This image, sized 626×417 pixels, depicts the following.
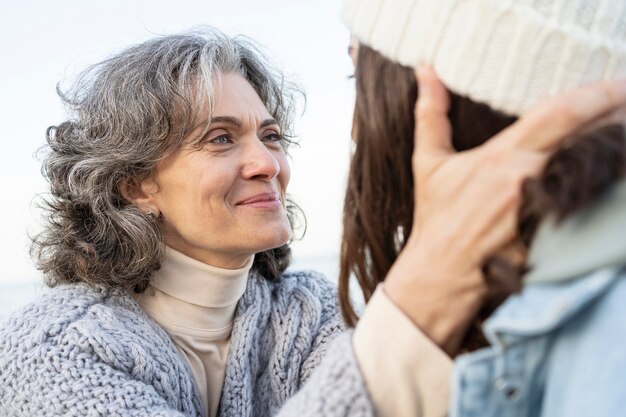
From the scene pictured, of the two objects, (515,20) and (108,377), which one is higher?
(515,20)

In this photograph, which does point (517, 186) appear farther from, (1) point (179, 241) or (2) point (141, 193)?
(2) point (141, 193)

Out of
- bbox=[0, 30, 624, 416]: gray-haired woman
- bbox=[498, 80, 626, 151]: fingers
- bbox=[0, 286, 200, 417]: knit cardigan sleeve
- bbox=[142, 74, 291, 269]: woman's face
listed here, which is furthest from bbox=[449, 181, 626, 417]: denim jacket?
bbox=[142, 74, 291, 269]: woman's face

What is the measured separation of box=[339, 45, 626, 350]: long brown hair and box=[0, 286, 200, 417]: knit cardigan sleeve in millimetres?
761

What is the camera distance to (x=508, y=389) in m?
0.90

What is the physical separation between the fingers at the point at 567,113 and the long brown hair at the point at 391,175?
2 centimetres

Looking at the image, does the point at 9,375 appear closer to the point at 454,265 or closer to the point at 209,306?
the point at 209,306

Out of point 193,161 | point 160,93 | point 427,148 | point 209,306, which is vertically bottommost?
point 209,306

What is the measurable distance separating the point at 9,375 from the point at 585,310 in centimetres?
153

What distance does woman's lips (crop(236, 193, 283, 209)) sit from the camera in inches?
85.7

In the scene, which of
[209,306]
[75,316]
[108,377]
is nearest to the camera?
[108,377]

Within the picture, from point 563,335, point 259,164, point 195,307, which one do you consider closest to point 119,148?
point 259,164

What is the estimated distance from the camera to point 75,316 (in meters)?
1.86

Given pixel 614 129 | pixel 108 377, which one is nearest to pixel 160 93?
pixel 108 377

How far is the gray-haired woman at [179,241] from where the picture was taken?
1.93m
